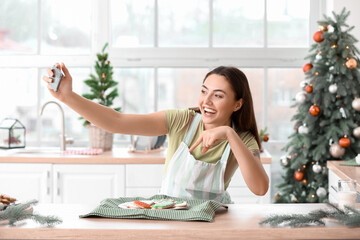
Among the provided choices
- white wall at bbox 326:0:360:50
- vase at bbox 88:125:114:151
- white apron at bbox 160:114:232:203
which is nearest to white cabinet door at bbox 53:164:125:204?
vase at bbox 88:125:114:151

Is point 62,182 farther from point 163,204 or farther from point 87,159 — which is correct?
point 163,204

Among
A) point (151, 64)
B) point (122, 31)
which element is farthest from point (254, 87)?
point (122, 31)

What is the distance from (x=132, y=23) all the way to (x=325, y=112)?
182cm

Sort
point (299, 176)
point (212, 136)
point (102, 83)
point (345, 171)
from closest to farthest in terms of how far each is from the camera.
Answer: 1. point (212, 136)
2. point (345, 171)
3. point (299, 176)
4. point (102, 83)

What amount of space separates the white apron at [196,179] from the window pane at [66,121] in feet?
7.81

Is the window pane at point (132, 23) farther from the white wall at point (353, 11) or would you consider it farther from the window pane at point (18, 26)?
the white wall at point (353, 11)

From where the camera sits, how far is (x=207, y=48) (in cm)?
468

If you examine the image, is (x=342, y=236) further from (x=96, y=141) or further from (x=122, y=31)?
(x=122, y=31)

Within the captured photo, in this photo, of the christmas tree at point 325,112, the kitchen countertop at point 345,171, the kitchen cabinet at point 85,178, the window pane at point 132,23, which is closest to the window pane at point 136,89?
the window pane at point 132,23

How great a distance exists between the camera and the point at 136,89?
186 inches

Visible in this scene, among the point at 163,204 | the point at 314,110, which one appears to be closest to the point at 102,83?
the point at 314,110

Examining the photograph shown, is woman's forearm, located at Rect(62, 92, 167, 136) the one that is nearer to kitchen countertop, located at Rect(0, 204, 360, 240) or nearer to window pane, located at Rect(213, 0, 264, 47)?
kitchen countertop, located at Rect(0, 204, 360, 240)

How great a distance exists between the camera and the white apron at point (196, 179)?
2379 millimetres

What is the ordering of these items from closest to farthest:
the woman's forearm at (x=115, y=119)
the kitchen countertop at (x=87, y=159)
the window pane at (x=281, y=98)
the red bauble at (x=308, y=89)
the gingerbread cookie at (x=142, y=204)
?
1. the gingerbread cookie at (x=142, y=204)
2. the woman's forearm at (x=115, y=119)
3. the kitchen countertop at (x=87, y=159)
4. the red bauble at (x=308, y=89)
5. the window pane at (x=281, y=98)
